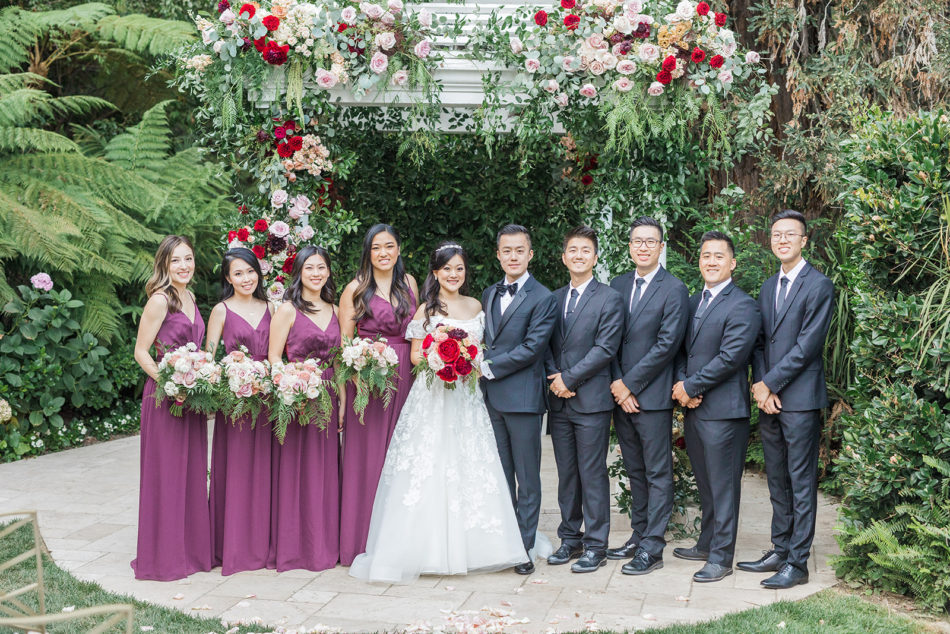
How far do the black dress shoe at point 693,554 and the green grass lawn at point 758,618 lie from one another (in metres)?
0.77

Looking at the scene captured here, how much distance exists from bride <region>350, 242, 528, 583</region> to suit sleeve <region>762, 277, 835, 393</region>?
5.35 ft

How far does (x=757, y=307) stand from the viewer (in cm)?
497

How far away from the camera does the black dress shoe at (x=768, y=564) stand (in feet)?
16.6

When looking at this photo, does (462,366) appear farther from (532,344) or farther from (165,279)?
(165,279)

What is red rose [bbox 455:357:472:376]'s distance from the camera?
4.80m

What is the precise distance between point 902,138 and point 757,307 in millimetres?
1129

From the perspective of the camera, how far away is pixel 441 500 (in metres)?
4.97

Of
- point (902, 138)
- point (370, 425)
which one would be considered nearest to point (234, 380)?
point (370, 425)

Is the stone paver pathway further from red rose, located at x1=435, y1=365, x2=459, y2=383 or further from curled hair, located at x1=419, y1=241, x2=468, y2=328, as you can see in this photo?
curled hair, located at x1=419, y1=241, x2=468, y2=328

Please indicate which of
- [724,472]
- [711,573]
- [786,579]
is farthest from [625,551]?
[786,579]

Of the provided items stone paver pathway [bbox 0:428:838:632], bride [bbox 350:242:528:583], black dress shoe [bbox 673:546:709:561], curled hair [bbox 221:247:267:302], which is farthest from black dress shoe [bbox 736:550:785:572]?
curled hair [bbox 221:247:267:302]

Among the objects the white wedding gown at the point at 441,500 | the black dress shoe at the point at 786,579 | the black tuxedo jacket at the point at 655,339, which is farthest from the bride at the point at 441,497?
the black dress shoe at the point at 786,579

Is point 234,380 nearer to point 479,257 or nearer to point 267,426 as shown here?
point 267,426

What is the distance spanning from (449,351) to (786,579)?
7.18ft
